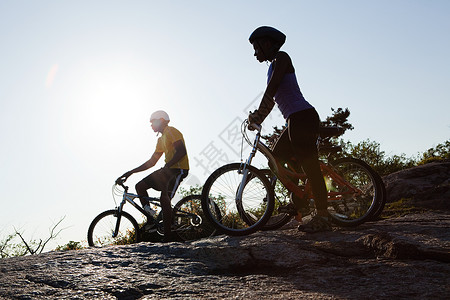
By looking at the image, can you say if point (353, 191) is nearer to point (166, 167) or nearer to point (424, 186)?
point (424, 186)

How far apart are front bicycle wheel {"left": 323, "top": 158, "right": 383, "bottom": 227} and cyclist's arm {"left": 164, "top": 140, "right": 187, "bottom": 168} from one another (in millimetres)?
2536

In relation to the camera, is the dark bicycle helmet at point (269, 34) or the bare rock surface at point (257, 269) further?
the dark bicycle helmet at point (269, 34)

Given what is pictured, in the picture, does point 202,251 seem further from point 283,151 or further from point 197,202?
point 197,202

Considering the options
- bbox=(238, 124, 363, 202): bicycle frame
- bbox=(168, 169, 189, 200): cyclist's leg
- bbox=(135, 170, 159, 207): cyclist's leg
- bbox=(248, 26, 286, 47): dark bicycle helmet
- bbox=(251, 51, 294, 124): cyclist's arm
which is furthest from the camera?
bbox=(135, 170, 159, 207): cyclist's leg

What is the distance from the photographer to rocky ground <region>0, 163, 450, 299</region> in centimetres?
232

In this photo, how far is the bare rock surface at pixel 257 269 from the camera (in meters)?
2.32

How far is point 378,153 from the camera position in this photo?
14078 mm

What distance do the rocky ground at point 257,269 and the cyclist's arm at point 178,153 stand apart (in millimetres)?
2367

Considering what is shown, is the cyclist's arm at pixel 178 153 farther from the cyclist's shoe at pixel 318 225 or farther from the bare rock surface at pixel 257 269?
the cyclist's shoe at pixel 318 225

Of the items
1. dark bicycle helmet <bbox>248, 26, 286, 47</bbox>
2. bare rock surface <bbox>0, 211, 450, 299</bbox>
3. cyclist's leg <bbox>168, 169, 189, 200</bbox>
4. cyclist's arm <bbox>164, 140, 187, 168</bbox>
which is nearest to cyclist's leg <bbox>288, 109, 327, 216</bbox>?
bare rock surface <bbox>0, 211, 450, 299</bbox>

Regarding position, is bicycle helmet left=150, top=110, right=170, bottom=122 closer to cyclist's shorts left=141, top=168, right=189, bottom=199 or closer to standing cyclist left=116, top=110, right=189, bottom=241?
standing cyclist left=116, top=110, right=189, bottom=241

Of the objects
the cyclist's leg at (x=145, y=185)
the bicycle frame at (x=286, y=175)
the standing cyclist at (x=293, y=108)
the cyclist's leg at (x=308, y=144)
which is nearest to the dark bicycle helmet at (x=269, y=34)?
the standing cyclist at (x=293, y=108)

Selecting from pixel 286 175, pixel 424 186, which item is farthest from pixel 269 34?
pixel 424 186

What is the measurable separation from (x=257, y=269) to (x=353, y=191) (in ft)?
7.09
